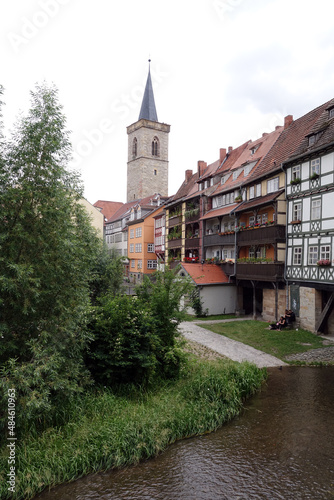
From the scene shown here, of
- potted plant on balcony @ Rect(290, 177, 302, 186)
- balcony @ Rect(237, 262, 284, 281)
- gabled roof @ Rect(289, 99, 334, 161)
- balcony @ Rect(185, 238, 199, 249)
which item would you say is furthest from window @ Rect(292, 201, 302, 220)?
balcony @ Rect(185, 238, 199, 249)

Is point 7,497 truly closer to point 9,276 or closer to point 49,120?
point 9,276

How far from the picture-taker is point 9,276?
24.8 ft

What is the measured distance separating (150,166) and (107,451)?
59.7 meters

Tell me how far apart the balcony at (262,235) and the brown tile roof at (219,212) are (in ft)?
8.60

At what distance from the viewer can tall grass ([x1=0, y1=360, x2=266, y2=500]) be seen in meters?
7.84

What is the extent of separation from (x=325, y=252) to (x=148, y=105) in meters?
54.5

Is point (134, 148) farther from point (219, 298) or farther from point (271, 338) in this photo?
point (271, 338)

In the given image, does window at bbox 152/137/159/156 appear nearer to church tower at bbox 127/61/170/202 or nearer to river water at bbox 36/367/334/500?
church tower at bbox 127/61/170/202

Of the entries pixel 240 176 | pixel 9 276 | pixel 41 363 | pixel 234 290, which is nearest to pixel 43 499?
pixel 41 363

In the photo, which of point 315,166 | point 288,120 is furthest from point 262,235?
point 288,120

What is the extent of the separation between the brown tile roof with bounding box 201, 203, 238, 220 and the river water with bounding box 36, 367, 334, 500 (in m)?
18.7

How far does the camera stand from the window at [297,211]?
2122cm

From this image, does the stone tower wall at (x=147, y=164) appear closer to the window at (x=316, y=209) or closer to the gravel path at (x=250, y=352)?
the window at (x=316, y=209)

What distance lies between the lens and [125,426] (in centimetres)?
923
